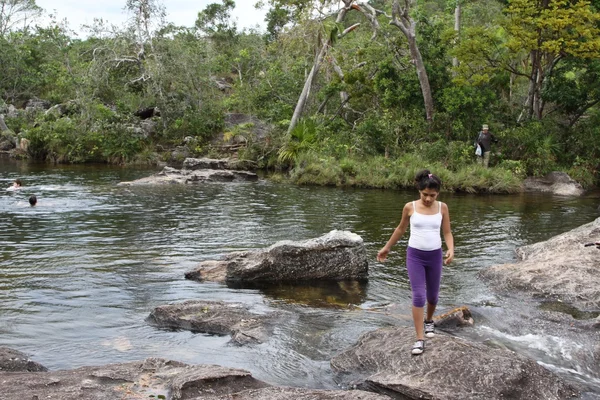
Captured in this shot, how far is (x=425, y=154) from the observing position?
80.5ft

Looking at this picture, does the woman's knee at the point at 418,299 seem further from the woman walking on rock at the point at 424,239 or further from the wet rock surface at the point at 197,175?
the wet rock surface at the point at 197,175

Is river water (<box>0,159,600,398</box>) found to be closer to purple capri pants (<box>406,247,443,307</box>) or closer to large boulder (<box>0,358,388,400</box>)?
large boulder (<box>0,358,388,400</box>)

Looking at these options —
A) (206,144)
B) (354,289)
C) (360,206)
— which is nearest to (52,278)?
(354,289)

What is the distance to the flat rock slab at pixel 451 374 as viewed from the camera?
17.5 ft

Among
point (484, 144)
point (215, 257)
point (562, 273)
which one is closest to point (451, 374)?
point (562, 273)

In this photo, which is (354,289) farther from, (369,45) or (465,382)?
(369,45)

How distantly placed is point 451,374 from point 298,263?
15.6 feet

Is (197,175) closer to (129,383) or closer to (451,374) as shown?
(129,383)

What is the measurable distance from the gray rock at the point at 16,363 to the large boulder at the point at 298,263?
403 cm

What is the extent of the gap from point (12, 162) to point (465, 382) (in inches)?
1298

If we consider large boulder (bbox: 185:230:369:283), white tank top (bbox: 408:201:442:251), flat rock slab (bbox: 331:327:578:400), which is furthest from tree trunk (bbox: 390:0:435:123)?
flat rock slab (bbox: 331:327:578:400)

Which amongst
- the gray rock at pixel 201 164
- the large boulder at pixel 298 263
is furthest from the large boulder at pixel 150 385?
the gray rock at pixel 201 164

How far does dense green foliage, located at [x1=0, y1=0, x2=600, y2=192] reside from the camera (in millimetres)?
24078

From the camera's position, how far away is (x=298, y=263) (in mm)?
10016
